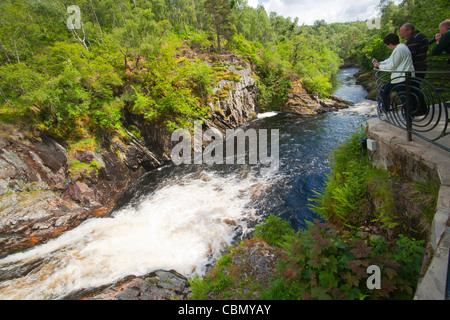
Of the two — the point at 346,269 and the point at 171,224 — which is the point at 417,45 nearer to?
the point at 346,269

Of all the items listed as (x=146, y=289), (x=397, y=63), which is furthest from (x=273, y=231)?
(x=397, y=63)

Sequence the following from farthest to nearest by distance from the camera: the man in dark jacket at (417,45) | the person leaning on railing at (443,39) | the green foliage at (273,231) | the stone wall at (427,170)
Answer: the green foliage at (273,231) → the man in dark jacket at (417,45) → the person leaning on railing at (443,39) → the stone wall at (427,170)

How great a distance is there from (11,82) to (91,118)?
3.99 m

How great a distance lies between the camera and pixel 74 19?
79.5ft

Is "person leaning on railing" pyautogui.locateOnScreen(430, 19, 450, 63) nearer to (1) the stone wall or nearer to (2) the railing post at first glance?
(2) the railing post

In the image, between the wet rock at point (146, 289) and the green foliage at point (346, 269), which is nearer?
the green foliage at point (346, 269)

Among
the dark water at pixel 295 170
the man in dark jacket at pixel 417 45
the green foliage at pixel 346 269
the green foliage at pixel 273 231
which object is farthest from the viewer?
the dark water at pixel 295 170

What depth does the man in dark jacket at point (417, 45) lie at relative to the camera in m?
4.48

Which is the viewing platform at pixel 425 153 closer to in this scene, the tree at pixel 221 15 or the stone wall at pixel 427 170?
the stone wall at pixel 427 170

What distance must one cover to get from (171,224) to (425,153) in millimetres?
8875

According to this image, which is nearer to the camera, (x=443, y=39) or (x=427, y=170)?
(x=427, y=170)

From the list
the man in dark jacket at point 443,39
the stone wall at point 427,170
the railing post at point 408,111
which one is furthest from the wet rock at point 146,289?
the man in dark jacket at point 443,39

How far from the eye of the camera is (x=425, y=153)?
3.78m

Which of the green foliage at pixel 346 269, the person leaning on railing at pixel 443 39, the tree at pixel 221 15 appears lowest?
the green foliage at pixel 346 269
